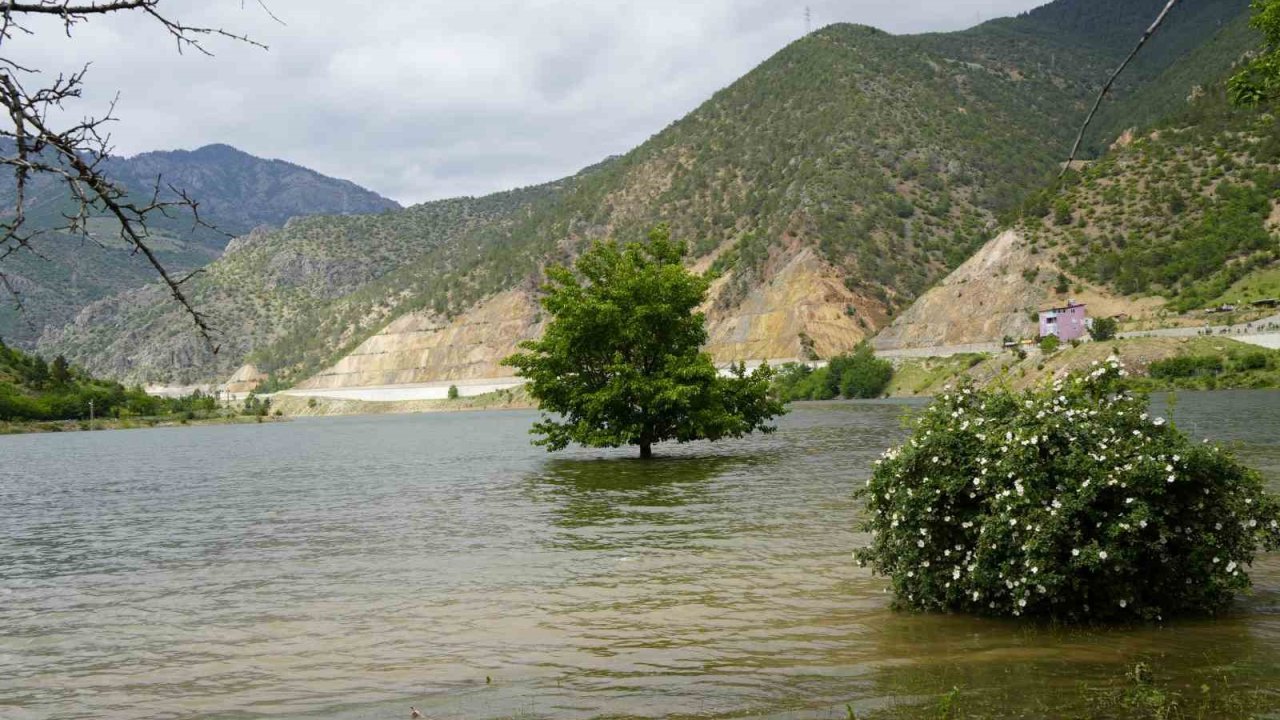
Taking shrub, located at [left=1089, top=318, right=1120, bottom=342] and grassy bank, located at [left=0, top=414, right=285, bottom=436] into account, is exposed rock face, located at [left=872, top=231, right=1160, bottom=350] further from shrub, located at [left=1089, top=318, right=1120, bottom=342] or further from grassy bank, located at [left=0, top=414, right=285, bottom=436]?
grassy bank, located at [left=0, top=414, right=285, bottom=436]

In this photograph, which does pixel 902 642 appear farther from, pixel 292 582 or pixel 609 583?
pixel 292 582

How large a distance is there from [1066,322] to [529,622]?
112257 mm

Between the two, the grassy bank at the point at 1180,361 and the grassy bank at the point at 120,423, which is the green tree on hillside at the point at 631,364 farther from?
the grassy bank at the point at 120,423

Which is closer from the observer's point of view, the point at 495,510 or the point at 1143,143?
the point at 495,510

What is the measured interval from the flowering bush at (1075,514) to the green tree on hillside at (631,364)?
27.6m

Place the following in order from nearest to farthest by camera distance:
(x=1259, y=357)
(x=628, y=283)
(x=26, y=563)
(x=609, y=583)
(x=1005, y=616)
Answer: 1. (x=1005, y=616)
2. (x=609, y=583)
3. (x=26, y=563)
4. (x=628, y=283)
5. (x=1259, y=357)

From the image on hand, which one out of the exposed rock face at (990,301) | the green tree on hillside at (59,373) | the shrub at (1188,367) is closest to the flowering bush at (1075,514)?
the shrub at (1188,367)

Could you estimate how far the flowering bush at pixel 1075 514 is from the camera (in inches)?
440

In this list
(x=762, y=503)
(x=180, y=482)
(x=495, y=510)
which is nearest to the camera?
(x=762, y=503)

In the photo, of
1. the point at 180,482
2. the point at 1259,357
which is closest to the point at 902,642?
the point at 180,482

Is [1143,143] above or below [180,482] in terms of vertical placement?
above

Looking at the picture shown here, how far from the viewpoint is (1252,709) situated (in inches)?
325

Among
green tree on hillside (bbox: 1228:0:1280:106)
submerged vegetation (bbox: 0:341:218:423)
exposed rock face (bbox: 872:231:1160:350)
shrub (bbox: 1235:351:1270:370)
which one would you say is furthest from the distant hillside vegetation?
submerged vegetation (bbox: 0:341:218:423)

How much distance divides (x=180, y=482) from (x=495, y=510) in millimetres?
26896
